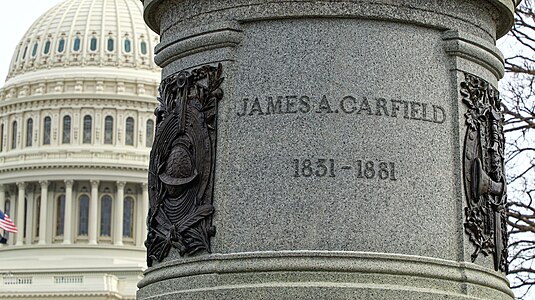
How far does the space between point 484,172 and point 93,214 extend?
300 feet

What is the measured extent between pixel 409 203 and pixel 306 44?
1.39 meters

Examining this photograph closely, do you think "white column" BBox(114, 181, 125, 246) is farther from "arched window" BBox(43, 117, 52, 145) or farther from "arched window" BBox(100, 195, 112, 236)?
"arched window" BBox(43, 117, 52, 145)

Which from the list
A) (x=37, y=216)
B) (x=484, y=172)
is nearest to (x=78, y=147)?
(x=37, y=216)

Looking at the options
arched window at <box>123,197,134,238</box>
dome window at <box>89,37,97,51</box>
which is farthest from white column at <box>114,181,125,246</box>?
dome window at <box>89,37,97,51</box>

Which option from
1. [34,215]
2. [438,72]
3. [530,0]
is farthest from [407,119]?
[34,215]

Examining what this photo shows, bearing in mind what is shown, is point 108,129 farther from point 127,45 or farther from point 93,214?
point 127,45

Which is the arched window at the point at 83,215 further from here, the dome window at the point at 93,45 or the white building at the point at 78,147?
the dome window at the point at 93,45

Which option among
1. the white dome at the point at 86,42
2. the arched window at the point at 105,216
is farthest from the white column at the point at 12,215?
the white dome at the point at 86,42

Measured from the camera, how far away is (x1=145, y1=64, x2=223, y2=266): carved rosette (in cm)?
965

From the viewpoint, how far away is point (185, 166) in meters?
9.84

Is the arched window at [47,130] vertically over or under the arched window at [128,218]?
over

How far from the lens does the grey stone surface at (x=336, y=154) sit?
929 cm

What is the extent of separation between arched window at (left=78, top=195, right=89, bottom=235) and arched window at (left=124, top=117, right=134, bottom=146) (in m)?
5.46

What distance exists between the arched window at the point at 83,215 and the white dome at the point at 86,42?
1091cm
